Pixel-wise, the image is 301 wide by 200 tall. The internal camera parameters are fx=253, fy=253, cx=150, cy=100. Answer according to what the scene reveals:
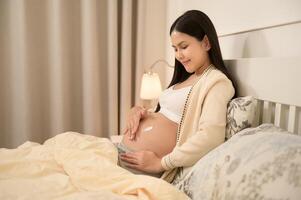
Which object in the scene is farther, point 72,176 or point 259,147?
point 72,176

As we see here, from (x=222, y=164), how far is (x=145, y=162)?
0.46m

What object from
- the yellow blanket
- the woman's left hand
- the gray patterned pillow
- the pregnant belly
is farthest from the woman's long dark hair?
the yellow blanket

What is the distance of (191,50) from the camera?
1.12 m

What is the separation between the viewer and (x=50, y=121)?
6.91ft

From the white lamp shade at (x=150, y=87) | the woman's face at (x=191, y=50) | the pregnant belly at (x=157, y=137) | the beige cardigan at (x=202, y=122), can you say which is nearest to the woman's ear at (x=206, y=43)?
the woman's face at (x=191, y=50)

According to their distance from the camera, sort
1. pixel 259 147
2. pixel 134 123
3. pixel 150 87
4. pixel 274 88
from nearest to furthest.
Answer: pixel 259 147 → pixel 274 88 → pixel 134 123 → pixel 150 87

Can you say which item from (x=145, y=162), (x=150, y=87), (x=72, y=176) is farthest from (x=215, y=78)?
(x=150, y=87)

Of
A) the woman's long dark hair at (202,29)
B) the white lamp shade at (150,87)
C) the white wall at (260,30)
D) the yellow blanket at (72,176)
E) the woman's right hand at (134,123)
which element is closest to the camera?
the yellow blanket at (72,176)

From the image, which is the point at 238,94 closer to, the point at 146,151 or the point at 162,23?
the point at 146,151

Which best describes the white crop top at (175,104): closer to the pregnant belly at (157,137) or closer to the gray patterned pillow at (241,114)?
the pregnant belly at (157,137)

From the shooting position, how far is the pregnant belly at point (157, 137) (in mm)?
1109

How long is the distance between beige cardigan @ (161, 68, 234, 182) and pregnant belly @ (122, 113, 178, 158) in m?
0.08

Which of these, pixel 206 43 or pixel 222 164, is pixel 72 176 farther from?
pixel 206 43

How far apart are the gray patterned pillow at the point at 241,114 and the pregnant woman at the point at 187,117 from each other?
33 mm
